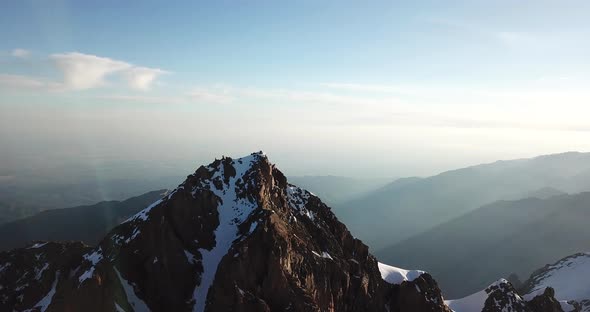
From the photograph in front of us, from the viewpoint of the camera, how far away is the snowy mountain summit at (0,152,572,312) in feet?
237

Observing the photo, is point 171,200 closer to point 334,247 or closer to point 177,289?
point 177,289

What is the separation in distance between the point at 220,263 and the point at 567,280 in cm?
17613

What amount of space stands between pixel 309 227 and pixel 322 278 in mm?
17736

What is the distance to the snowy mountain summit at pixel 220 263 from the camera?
237 feet

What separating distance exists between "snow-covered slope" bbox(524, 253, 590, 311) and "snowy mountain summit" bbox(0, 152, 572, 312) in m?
91.0

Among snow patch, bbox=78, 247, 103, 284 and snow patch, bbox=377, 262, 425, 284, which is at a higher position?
snow patch, bbox=78, 247, 103, 284

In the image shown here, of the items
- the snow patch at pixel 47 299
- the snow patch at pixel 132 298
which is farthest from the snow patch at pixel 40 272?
the snow patch at pixel 132 298

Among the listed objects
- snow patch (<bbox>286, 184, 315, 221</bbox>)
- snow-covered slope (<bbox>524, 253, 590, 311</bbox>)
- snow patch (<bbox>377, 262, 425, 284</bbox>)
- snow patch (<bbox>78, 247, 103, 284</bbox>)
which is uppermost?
snow patch (<bbox>286, 184, 315, 221</bbox>)

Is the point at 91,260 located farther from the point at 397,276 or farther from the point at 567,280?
the point at 567,280

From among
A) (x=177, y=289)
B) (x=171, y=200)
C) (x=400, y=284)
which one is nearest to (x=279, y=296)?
(x=177, y=289)

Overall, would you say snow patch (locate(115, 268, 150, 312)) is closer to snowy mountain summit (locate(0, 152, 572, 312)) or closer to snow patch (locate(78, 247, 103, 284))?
A: snowy mountain summit (locate(0, 152, 572, 312))

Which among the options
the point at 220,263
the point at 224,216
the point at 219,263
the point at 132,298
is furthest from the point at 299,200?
the point at 132,298

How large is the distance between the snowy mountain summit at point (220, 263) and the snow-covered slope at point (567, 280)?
91.0 meters

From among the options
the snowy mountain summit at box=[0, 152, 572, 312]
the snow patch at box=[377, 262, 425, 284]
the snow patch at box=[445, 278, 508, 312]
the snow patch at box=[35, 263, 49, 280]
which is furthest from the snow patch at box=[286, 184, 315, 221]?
the snow patch at box=[445, 278, 508, 312]
